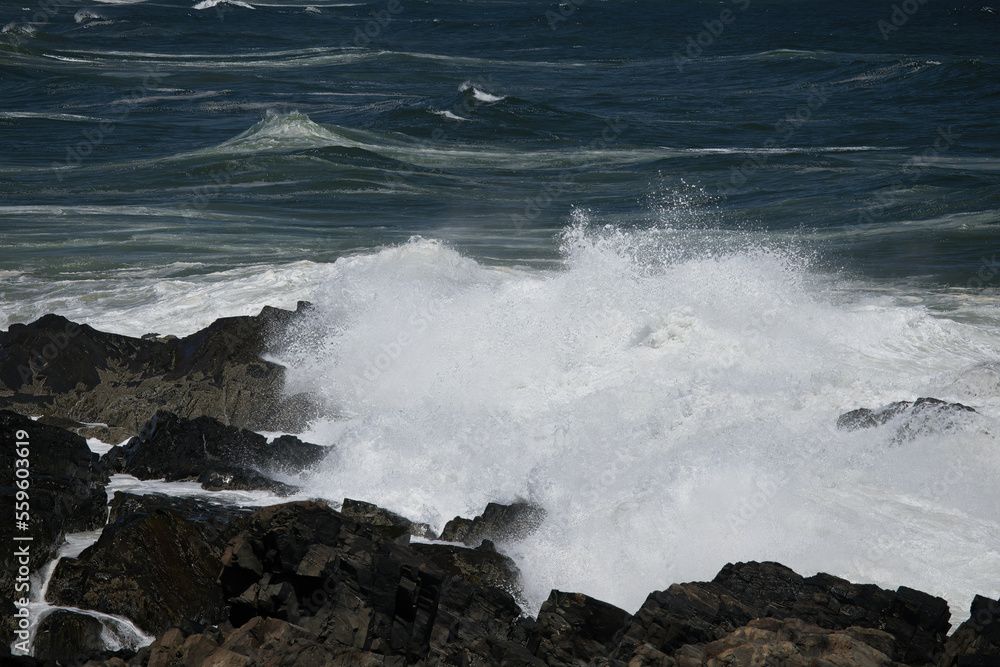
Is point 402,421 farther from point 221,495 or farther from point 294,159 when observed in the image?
point 294,159

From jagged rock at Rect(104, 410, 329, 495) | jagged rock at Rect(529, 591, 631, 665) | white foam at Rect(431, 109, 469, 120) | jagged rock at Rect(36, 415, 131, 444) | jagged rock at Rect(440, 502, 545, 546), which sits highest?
jagged rock at Rect(529, 591, 631, 665)

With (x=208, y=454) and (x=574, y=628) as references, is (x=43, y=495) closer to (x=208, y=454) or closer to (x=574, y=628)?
(x=208, y=454)

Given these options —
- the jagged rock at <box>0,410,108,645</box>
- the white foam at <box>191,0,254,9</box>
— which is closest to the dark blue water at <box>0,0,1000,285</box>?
the jagged rock at <box>0,410,108,645</box>

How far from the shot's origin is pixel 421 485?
8469 millimetres

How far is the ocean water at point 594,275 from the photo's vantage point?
8070mm

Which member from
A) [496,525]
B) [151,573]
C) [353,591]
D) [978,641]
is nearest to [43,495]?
[151,573]

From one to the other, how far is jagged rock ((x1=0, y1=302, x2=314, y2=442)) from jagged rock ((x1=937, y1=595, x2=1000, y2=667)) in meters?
6.36

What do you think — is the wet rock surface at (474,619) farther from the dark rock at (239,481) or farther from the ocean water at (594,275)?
the dark rock at (239,481)

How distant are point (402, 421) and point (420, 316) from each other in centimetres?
281

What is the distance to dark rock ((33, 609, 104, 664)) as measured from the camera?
18.2 ft

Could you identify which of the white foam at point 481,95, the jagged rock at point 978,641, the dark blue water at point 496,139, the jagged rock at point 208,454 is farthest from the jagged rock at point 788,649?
the white foam at point 481,95

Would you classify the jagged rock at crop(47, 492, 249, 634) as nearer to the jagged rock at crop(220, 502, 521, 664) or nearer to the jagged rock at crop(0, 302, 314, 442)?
the jagged rock at crop(220, 502, 521, 664)

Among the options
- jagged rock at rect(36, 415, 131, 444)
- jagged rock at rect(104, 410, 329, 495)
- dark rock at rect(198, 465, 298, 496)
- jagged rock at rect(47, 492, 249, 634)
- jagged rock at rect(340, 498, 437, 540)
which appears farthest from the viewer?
jagged rock at rect(36, 415, 131, 444)

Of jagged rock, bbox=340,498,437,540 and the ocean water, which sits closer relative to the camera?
jagged rock, bbox=340,498,437,540
